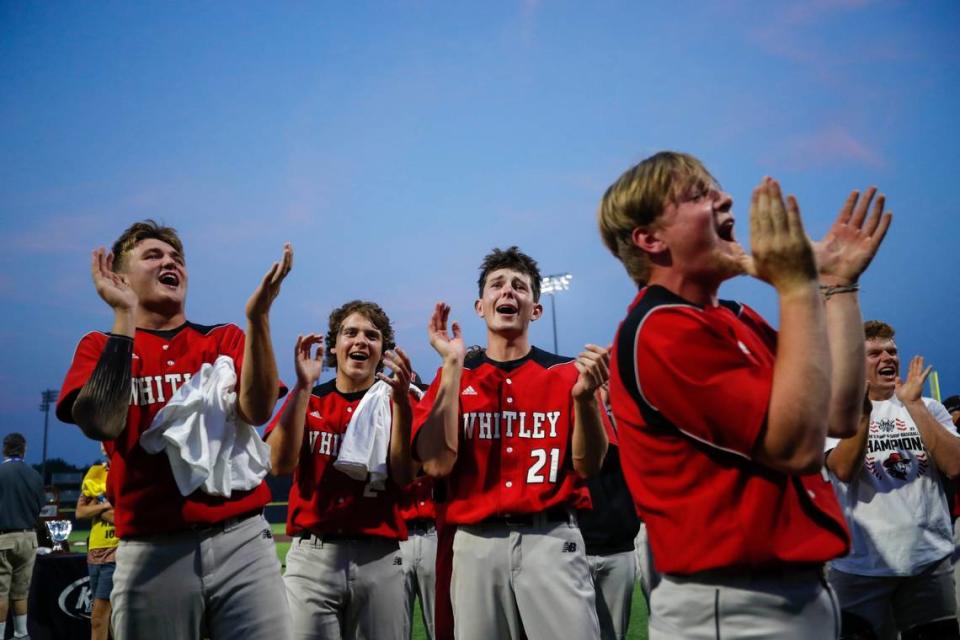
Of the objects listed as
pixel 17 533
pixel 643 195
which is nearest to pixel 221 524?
pixel 643 195

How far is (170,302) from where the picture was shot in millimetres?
3848

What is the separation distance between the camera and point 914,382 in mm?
4906

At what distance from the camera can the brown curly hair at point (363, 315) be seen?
212 inches

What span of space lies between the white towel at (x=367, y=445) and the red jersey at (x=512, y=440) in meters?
0.33

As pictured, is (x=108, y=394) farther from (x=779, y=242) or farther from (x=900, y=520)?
(x=900, y=520)

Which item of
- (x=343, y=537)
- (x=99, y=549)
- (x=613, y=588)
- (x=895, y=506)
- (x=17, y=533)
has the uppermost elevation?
(x=895, y=506)

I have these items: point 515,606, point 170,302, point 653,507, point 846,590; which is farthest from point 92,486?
point 653,507

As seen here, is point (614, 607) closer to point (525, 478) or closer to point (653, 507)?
point (525, 478)

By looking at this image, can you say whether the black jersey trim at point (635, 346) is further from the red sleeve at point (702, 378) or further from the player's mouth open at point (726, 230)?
the player's mouth open at point (726, 230)

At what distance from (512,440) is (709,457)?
2.51m

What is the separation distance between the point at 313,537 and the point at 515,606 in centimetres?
135

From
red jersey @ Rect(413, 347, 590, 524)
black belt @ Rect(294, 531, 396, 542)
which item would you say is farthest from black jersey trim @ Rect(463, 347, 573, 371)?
black belt @ Rect(294, 531, 396, 542)

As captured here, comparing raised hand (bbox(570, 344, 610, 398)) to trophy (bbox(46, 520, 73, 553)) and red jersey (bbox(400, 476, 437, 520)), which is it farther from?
trophy (bbox(46, 520, 73, 553))

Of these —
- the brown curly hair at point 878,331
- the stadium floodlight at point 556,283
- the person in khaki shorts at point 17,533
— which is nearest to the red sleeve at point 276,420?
the brown curly hair at point 878,331
